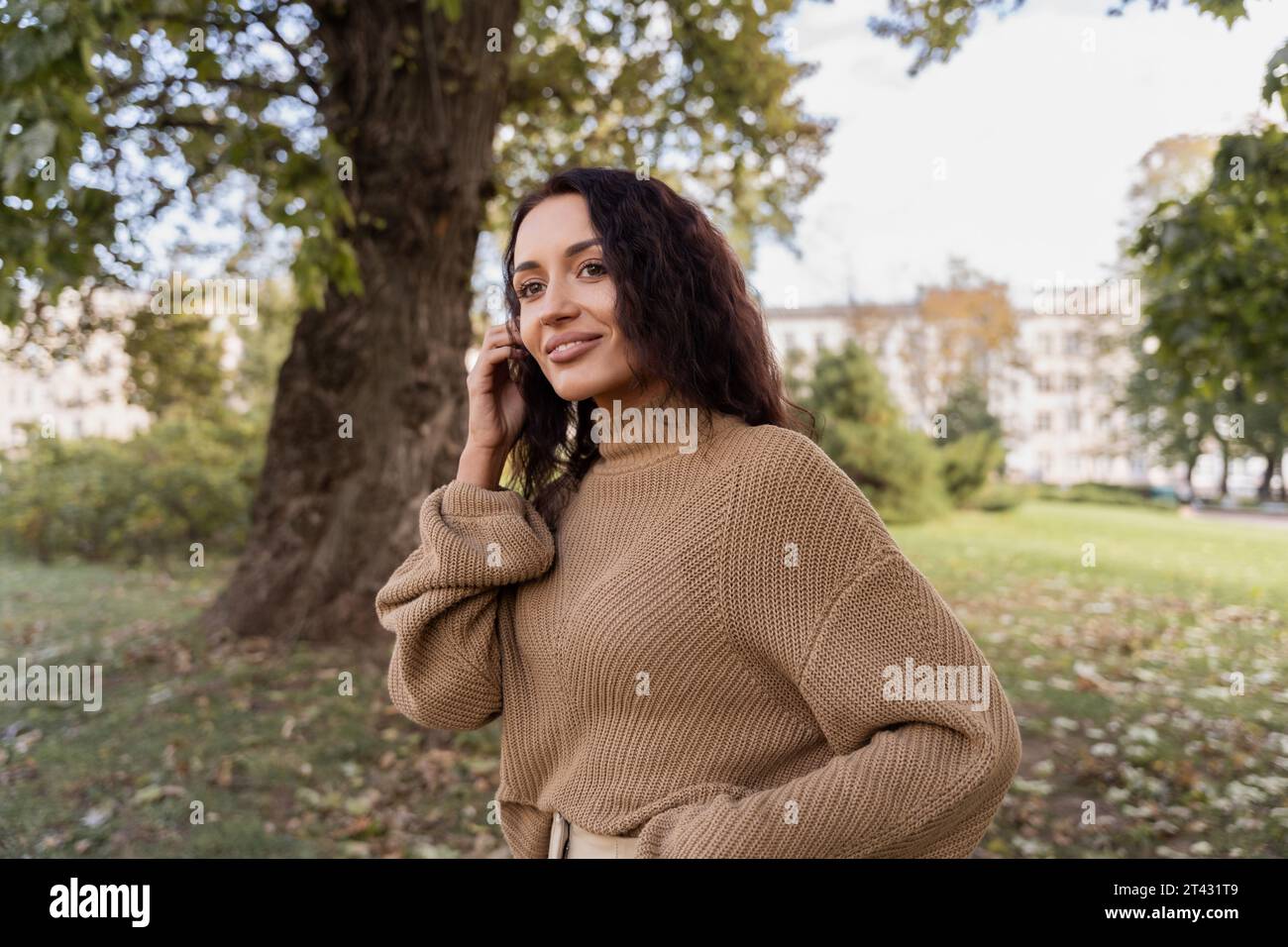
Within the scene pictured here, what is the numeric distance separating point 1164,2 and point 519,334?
148 inches

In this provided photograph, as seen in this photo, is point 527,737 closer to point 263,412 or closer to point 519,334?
point 519,334

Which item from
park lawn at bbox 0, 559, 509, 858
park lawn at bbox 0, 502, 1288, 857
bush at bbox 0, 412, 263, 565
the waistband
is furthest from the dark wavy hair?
bush at bbox 0, 412, 263, 565

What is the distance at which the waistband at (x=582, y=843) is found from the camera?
1.67 meters

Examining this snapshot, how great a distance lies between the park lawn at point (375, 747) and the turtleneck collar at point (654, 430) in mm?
2848

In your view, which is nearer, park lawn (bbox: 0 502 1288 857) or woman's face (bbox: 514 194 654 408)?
woman's face (bbox: 514 194 654 408)

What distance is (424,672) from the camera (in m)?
1.85

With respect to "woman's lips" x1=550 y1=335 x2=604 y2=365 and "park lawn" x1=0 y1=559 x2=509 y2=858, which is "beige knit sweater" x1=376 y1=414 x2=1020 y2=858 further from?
Result: "park lawn" x1=0 y1=559 x2=509 y2=858

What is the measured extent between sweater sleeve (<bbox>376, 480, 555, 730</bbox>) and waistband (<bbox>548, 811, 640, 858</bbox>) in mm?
253

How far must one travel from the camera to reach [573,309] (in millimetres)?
1763

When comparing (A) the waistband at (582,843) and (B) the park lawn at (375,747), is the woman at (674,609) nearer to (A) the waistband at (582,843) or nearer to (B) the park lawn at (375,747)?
(A) the waistband at (582,843)

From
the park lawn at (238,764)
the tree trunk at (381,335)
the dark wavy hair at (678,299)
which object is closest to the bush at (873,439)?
the tree trunk at (381,335)

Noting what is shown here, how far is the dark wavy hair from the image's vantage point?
174 centimetres

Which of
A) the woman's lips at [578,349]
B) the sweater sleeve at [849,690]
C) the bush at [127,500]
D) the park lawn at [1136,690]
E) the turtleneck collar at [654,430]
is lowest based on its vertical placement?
the park lawn at [1136,690]

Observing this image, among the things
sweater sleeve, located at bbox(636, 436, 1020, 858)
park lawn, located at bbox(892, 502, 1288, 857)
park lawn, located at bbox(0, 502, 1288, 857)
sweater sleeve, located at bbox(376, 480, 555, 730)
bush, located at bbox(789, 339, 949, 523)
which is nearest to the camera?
sweater sleeve, located at bbox(636, 436, 1020, 858)
